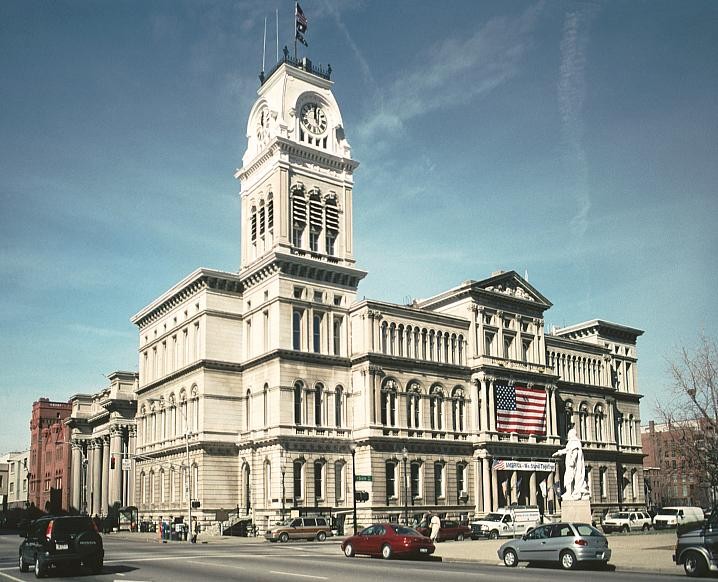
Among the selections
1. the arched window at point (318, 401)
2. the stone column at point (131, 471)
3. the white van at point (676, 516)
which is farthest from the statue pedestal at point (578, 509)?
the stone column at point (131, 471)

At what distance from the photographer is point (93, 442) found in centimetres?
10406

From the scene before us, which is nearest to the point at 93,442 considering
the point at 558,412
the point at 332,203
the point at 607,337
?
the point at 332,203

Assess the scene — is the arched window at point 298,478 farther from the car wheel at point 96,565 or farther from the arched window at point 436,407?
the car wheel at point 96,565

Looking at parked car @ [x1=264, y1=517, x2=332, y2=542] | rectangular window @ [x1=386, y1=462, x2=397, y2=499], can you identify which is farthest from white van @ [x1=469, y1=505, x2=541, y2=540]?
parked car @ [x1=264, y1=517, x2=332, y2=542]

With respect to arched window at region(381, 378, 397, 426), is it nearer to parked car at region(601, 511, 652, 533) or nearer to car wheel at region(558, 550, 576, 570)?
parked car at region(601, 511, 652, 533)

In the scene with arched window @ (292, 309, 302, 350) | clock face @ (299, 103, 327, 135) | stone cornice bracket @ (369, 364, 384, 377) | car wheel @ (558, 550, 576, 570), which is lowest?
car wheel @ (558, 550, 576, 570)

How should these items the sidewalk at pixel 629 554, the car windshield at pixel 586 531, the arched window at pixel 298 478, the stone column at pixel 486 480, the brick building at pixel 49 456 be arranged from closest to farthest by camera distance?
the sidewalk at pixel 629 554, the car windshield at pixel 586 531, the arched window at pixel 298 478, the stone column at pixel 486 480, the brick building at pixel 49 456

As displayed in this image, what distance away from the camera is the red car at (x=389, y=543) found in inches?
1464

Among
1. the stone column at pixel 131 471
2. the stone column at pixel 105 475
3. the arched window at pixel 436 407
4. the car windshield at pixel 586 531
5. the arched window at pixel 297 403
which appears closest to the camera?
the car windshield at pixel 586 531

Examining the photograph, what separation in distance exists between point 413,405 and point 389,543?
120ft

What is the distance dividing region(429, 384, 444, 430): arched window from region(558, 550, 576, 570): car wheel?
42651mm

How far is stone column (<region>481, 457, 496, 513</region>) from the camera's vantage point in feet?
245

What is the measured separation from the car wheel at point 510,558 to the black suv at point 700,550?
7649mm

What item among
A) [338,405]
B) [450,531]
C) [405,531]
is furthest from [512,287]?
[405,531]
